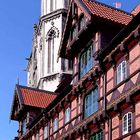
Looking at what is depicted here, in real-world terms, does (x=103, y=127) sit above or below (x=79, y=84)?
below

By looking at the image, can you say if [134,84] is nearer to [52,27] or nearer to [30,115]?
[30,115]

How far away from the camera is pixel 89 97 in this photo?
2939cm

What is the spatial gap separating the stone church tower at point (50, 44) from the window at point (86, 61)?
3918 cm

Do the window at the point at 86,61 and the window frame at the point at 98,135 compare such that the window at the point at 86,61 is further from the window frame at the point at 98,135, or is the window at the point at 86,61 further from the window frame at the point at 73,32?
the window frame at the point at 98,135

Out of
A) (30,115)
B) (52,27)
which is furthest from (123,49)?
(52,27)

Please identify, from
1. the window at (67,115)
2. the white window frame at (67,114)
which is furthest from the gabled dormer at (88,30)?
the window at (67,115)

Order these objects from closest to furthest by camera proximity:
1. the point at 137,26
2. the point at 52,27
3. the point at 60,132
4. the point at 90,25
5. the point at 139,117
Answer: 1. the point at 139,117
2. the point at 137,26
3. the point at 90,25
4. the point at 60,132
5. the point at 52,27

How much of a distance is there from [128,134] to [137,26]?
529 centimetres

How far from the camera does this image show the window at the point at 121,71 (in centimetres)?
2528

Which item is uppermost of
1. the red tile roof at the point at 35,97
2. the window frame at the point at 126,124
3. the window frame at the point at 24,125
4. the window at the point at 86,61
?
the red tile roof at the point at 35,97

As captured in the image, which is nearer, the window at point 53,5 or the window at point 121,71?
the window at point 121,71

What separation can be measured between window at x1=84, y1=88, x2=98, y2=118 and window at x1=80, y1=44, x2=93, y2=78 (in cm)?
169

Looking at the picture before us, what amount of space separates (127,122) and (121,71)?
296cm

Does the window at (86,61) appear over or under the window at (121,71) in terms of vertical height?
over
